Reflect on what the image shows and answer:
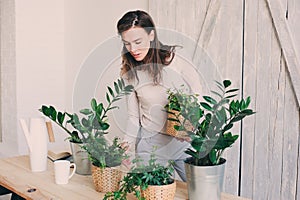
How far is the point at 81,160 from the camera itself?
1.97 meters

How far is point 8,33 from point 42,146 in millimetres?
2091

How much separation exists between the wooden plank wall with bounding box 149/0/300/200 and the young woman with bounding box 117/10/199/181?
2.44 feet

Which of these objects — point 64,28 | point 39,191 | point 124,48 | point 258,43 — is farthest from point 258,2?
point 64,28

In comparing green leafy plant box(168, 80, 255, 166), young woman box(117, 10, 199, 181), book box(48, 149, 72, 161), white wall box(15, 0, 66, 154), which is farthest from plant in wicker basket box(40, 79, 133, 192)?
white wall box(15, 0, 66, 154)

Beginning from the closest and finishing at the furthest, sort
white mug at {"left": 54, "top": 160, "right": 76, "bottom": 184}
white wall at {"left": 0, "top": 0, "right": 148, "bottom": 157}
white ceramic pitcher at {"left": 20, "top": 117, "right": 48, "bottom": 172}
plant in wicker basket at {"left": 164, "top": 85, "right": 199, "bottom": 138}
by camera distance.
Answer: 1. plant in wicker basket at {"left": 164, "top": 85, "right": 199, "bottom": 138}
2. white mug at {"left": 54, "top": 160, "right": 76, "bottom": 184}
3. white ceramic pitcher at {"left": 20, "top": 117, "right": 48, "bottom": 172}
4. white wall at {"left": 0, "top": 0, "right": 148, "bottom": 157}

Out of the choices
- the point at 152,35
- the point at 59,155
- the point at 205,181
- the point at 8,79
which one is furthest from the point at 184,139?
the point at 8,79

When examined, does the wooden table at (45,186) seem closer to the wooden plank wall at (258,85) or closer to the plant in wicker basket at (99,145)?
the plant in wicker basket at (99,145)

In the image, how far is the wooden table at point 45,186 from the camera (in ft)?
5.53

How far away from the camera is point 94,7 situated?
374 cm

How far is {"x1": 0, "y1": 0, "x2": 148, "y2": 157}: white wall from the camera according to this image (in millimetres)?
3744

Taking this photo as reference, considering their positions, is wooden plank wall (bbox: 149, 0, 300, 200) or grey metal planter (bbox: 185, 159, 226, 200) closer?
grey metal planter (bbox: 185, 159, 226, 200)

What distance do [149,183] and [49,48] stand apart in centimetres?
274

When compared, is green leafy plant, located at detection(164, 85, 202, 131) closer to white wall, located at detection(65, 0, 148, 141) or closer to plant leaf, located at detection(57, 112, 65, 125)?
plant leaf, located at detection(57, 112, 65, 125)

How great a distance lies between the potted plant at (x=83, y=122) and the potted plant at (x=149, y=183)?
0.31 m
